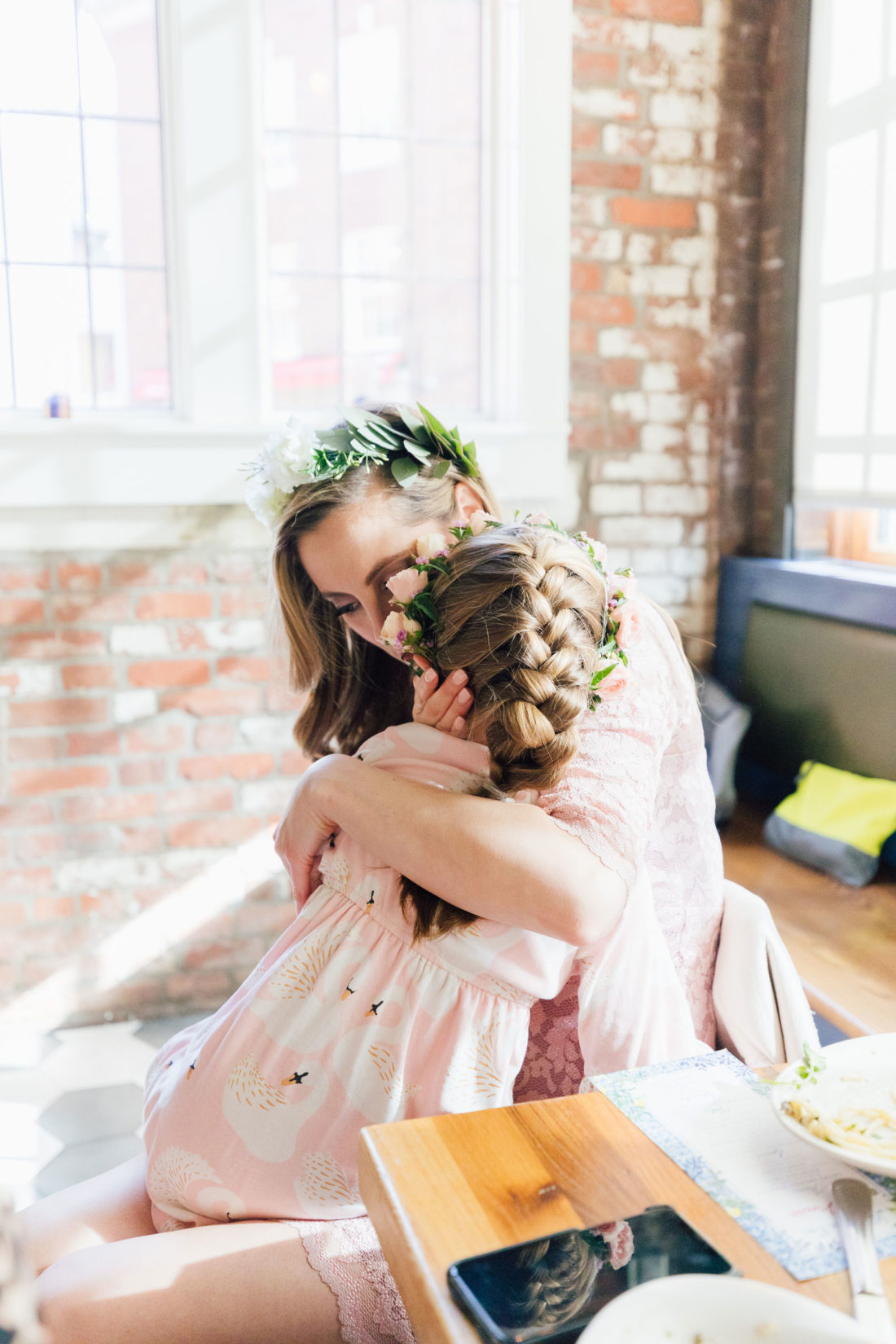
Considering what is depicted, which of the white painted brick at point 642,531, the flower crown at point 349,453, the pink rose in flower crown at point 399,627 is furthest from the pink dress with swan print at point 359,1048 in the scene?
the white painted brick at point 642,531

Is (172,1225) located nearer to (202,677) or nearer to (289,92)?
(202,677)

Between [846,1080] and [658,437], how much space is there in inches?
88.6

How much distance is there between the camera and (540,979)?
1.04 meters

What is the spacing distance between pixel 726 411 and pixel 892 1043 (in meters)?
2.29

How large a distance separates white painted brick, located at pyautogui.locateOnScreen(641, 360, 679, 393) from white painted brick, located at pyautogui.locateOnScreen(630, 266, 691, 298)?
7.3 inches

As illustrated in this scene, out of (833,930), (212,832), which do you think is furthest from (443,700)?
(212,832)

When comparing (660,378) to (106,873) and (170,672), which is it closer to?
(170,672)

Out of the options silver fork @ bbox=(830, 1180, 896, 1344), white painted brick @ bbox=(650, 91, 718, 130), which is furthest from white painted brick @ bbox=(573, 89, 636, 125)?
silver fork @ bbox=(830, 1180, 896, 1344)

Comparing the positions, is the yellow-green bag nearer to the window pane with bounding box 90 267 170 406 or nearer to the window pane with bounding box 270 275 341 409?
the window pane with bounding box 270 275 341 409

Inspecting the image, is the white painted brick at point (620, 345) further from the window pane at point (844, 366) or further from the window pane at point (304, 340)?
the window pane at point (304, 340)

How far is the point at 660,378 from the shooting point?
9.43 ft

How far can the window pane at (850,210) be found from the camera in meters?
2.48

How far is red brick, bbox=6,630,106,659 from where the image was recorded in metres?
2.51

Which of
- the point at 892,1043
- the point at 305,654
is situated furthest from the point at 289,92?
the point at 892,1043
